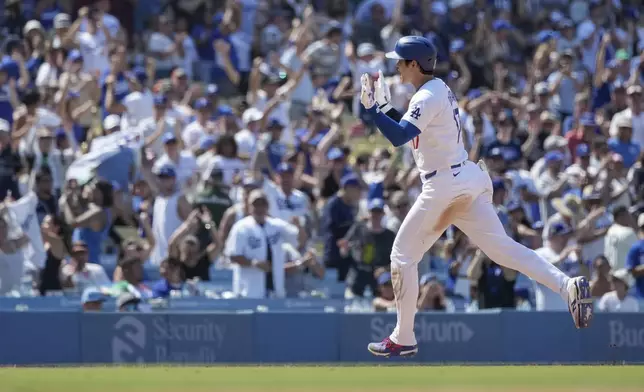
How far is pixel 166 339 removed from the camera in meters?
12.6

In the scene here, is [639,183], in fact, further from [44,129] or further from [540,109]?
[44,129]

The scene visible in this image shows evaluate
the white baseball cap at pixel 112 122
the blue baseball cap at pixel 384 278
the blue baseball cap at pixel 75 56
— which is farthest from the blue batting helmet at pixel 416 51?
the blue baseball cap at pixel 75 56

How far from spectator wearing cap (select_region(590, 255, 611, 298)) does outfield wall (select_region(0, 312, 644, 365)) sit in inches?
37.2

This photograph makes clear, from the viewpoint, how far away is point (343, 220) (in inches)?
576

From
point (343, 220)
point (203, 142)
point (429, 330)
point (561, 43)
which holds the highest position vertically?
point (561, 43)

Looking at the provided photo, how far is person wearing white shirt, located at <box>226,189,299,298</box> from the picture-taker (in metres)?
13.6

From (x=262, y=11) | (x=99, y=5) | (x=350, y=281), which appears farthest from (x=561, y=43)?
(x=350, y=281)

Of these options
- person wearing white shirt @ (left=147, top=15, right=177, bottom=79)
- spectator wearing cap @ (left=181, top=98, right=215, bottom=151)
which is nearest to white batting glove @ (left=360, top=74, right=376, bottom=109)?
spectator wearing cap @ (left=181, top=98, right=215, bottom=151)

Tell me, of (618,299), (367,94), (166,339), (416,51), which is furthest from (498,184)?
(367,94)

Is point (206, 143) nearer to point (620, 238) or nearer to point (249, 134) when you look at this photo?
point (249, 134)

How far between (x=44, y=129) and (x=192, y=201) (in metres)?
1.89

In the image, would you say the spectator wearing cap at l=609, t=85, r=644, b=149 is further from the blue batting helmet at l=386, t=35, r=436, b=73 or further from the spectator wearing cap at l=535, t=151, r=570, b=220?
the blue batting helmet at l=386, t=35, r=436, b=73
